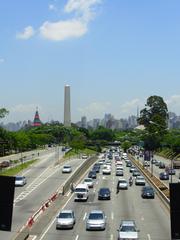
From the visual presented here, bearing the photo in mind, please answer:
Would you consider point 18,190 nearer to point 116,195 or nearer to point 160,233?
point 116,195

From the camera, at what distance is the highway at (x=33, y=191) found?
40.3 meters

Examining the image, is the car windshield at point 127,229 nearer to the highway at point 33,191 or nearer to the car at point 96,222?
the car at point 96,222

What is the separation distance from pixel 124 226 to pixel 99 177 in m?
49.3

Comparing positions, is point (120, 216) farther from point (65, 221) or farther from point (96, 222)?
point (65, 221)

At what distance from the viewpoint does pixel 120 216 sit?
42969mm

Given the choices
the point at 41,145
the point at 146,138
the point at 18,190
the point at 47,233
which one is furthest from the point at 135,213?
the point at 41,145

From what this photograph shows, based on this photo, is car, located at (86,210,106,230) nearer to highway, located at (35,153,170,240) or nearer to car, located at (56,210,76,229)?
highway, located at (35,153,170,240)

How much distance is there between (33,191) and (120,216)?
1960cm

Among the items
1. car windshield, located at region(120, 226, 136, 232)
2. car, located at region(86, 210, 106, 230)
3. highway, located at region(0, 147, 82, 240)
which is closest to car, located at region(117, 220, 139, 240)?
car windshield, located at region(120, 226, 136, 232)

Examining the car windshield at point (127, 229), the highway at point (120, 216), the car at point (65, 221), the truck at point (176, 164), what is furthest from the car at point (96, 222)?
the truck at point (176, 164)

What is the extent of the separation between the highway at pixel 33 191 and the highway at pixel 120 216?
227 cm

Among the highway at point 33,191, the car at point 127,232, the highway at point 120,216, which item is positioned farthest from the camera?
the highway at point 33,191

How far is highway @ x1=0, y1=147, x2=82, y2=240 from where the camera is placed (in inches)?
1588

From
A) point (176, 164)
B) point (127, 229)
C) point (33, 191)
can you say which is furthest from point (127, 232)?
point (176, 164)
